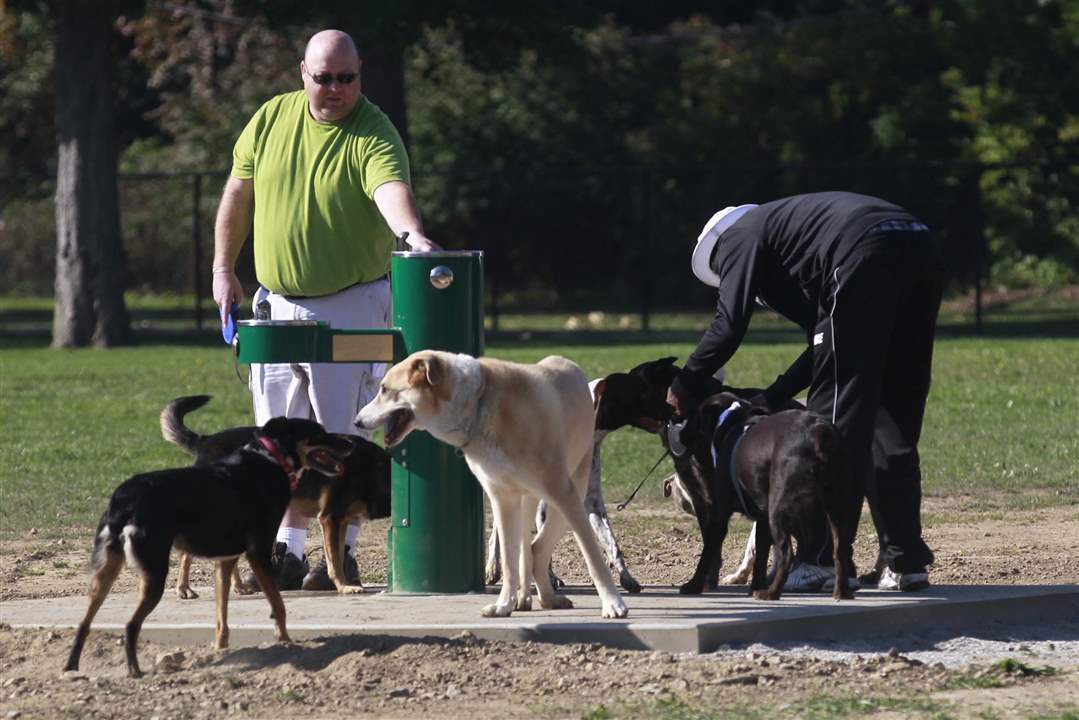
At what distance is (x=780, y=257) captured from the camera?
7.86m

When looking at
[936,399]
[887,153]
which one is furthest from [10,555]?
[887,153]

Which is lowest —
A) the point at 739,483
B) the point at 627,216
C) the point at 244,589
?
the point at 244,589

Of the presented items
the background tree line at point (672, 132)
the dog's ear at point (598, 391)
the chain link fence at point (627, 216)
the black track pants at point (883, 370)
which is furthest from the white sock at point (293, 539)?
the chain link fence at point (627, 216)

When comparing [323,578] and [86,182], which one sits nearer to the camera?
[323,578]

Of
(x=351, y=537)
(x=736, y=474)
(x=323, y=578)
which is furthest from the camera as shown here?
Result: (x=351, y=537)

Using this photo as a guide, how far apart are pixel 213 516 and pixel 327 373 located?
1.53 m

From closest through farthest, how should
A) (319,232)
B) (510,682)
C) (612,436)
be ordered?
(510,682) < (319,232) < (612,436)

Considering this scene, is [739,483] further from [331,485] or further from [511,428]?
[331,485]

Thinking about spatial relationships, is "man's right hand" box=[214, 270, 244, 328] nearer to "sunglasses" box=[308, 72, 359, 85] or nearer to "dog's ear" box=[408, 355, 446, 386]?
"sunglasses" box=[308, 72, 359, 85]

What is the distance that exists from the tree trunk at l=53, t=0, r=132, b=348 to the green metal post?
17.0 meters

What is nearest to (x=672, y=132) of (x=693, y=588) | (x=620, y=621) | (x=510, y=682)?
(x=693, y=588)

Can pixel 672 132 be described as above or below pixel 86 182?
above

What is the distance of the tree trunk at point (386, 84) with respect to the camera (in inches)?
973

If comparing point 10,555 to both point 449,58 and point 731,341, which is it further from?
point 449,58
